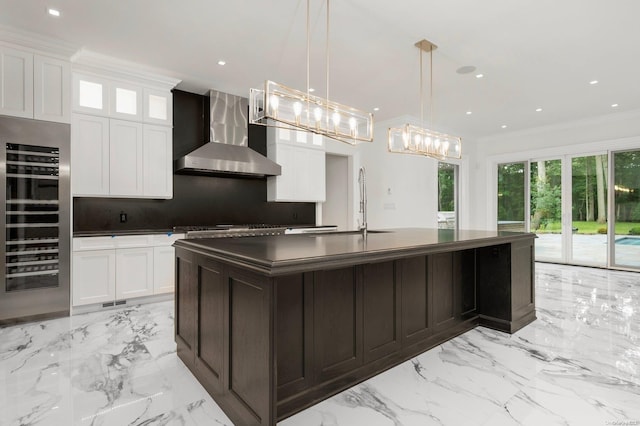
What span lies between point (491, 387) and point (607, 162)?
20.8 ft

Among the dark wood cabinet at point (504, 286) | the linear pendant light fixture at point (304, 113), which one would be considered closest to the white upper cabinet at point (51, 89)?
the linear pendant light fixture at point (304, 113)

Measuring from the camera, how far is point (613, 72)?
4.29 meters

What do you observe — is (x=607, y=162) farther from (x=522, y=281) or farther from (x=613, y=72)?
(x=522, y=281)

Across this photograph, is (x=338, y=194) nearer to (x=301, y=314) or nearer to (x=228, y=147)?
(x=228, y=147)

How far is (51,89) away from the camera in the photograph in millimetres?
3479

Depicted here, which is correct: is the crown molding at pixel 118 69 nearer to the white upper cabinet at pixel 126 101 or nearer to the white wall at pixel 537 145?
the white upper cabinet at pixel 126 101

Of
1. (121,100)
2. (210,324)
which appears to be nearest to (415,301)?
(210,324)

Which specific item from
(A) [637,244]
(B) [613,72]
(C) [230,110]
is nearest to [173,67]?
(C) [230,110]

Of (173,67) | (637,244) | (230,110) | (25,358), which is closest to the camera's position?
(25,358)

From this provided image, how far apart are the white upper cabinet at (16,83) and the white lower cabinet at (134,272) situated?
1.70 m

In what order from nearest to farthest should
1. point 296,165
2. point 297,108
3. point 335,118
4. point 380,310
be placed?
point 380,310, point 297,108, point 335,118, point 296,165

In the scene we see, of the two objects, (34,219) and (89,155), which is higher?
(89,155)

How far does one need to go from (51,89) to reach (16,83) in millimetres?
270

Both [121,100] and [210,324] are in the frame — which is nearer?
[210,324]
